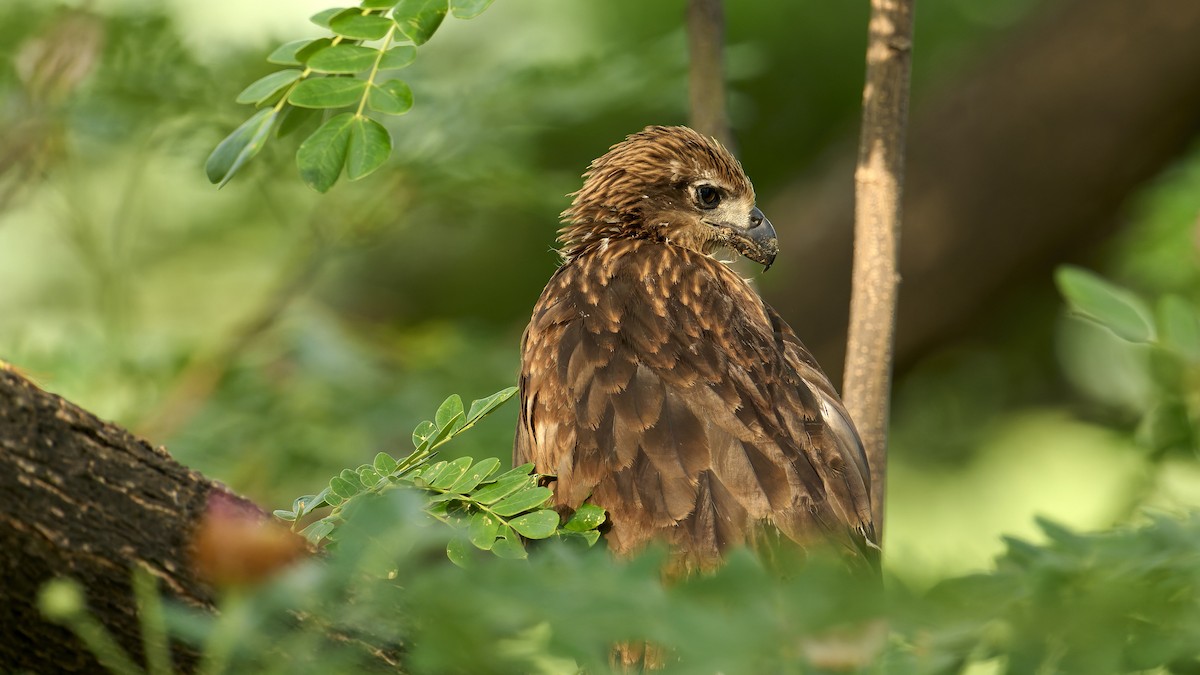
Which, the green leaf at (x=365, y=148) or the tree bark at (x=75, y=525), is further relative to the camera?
the green leaf at (x=365, y=148)

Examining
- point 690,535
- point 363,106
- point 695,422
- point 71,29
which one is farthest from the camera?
point 71,29

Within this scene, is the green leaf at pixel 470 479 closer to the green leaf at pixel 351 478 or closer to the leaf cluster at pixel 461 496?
the leaf cluster at pixel 461 496

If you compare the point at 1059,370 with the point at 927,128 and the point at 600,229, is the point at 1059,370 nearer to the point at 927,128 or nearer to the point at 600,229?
the point at 927,128

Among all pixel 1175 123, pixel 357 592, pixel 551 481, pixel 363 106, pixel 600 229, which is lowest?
pixel 357 592

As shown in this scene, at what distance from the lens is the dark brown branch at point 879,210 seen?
3.12m

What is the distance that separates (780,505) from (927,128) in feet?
16.5

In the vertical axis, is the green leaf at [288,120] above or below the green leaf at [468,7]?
above

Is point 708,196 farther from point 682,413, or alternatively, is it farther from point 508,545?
point 508,545

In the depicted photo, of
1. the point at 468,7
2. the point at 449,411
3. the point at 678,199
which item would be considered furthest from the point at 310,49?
the point at 678,199

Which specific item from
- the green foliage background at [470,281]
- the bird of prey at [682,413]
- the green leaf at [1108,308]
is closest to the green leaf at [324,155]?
the bird of prey at [682,413]

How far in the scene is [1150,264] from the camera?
17.2ft

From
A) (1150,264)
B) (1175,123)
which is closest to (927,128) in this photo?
(1175,123)

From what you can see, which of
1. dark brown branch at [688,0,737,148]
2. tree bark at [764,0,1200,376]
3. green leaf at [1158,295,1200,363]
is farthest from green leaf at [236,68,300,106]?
tree bark at [764,0,1200,376]

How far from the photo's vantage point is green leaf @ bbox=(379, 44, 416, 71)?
246 centimetres
